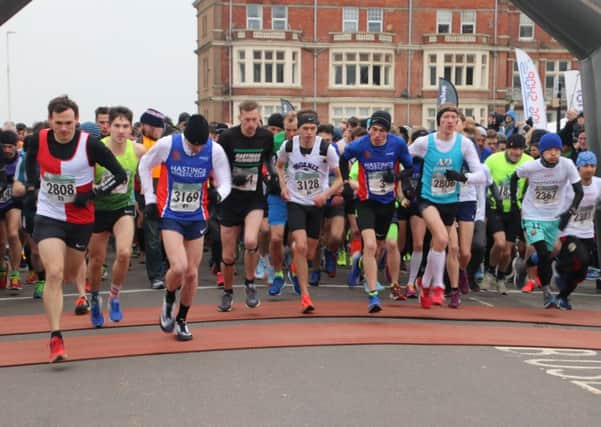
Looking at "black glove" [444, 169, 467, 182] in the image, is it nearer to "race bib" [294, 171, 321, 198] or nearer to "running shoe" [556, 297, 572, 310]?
"race bib" [294, 171, 321, 198]

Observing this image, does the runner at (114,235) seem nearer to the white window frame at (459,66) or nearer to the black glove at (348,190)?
the black glove at (348,190)

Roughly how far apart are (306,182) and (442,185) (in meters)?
1.56

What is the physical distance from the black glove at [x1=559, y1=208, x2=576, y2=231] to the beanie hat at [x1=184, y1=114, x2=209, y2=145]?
→ 4.84 m

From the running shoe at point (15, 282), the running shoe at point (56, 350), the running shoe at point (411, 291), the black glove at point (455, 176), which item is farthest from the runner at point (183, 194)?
the running shoe at point (15, 282)

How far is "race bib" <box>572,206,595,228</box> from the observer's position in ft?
37.8

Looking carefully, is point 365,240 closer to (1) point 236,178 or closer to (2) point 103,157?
(1) point 236,178

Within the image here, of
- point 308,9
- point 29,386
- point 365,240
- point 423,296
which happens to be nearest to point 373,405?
point 29,386

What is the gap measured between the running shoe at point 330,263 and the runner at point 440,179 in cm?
332

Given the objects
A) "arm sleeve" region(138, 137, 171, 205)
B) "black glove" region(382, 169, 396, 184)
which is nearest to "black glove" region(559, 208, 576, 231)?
"black glove" region(382, 169, 396, 184)

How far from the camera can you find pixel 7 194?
1230cm

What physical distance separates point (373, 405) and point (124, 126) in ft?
16.6

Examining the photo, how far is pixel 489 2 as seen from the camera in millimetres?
65375

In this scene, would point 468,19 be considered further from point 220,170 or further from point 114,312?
point 220,170

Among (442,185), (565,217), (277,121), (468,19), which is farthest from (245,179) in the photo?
(468,19)
